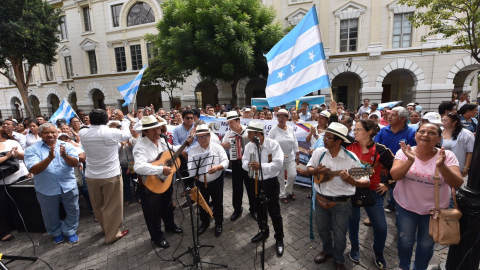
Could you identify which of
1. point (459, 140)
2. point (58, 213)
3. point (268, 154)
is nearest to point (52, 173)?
point (58, 213)

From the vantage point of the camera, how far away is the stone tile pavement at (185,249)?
3.54 metres

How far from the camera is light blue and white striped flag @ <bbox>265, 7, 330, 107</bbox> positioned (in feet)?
13.0

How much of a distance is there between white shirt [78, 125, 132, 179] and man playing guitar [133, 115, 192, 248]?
52 centimetres

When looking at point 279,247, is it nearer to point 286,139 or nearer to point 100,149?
point 286,139

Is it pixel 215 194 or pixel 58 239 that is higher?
pixel 215 194

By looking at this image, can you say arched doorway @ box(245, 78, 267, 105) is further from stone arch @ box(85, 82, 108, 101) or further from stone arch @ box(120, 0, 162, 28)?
stone arch @ box(85, 82, 108, 101)

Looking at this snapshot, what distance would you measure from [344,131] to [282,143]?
7.45ft

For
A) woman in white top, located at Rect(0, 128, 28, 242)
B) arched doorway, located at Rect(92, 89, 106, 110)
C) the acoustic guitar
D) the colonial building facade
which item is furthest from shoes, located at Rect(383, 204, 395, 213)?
arched doorway, located at Rect(92, 89, 106, 110)

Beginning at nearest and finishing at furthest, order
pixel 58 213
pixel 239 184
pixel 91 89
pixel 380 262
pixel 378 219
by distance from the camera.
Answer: pixel 378 219
pixel 380 262
pixel 58 213
pixel 239 184
pixel 91 89

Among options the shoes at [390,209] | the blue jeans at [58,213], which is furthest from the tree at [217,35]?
the blue jeans at [58,213]

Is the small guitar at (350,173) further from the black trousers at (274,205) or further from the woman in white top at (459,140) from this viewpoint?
the woman in white top at (459,140)

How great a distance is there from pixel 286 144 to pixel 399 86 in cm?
2111

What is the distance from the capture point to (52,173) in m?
3.96

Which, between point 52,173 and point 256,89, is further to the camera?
point 256,89
